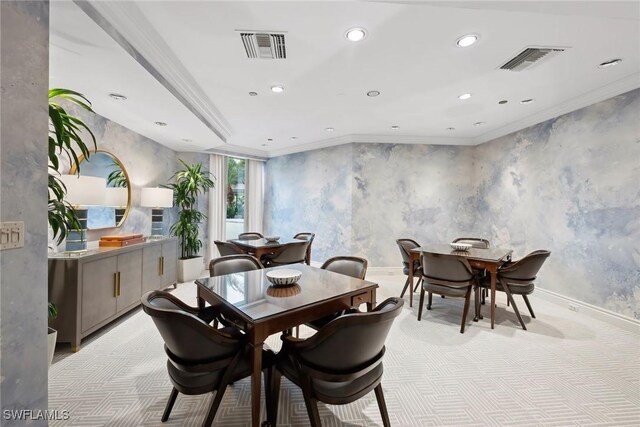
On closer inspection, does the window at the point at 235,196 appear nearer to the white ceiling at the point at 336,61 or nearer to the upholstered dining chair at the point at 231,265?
the white ceiling at the point at 336,61

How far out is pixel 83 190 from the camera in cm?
249

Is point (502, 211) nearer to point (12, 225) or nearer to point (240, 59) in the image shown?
point (240, 59)

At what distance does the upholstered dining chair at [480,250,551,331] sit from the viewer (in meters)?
2.91

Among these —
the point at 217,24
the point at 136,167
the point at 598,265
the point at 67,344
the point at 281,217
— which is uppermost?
the point at 217,24

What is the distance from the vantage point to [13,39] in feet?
3.81

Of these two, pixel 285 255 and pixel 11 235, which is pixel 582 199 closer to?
pixel 285 255

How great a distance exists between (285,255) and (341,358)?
2.62m

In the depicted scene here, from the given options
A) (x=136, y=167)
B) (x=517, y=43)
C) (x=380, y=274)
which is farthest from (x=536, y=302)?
(x=136, y=167)

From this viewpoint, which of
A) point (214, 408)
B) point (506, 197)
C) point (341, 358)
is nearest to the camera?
point (341, 358)

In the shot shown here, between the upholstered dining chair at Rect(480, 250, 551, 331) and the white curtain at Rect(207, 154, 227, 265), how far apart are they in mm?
5158

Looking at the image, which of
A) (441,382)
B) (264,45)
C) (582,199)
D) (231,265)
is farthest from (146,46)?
(582,199)

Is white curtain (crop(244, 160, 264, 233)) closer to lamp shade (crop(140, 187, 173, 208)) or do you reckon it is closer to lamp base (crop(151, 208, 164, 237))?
lamp base (crop(151, 208, 164, 237))

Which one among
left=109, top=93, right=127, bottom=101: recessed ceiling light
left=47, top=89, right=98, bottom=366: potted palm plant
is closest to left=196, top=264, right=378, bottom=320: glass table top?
left=47, top=89, right=98, bottom=366: potted palm plant

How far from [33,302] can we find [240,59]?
2329 millimetres
